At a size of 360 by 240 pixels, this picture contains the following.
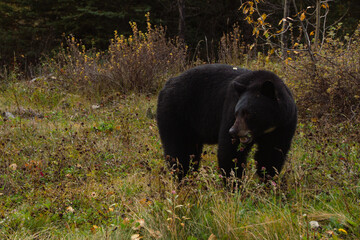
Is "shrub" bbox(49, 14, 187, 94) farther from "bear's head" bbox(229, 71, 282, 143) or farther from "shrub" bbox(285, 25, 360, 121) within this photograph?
"bear's head" bbox(229, 71, 282, 143)

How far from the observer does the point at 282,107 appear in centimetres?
329

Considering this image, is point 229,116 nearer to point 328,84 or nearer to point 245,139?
point 245,139

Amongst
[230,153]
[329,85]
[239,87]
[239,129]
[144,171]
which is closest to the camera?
[239,129]

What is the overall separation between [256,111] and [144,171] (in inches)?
76.8

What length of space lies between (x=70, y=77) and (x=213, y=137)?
20.2 feet

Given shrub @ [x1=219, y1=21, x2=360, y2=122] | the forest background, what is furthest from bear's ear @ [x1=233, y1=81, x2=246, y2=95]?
the forest background

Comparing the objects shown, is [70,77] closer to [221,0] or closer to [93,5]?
[93,5]

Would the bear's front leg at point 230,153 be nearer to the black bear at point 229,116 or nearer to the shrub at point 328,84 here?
the black bear at point 229,116

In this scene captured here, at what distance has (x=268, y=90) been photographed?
3248 mm

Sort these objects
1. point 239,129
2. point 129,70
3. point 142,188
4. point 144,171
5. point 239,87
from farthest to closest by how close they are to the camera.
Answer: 1. point 129,70
2. point 144,171
3. point 142,188
4. point 239,87
5. point 239,129

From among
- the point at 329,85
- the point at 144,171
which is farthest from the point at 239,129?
the point at 329,85

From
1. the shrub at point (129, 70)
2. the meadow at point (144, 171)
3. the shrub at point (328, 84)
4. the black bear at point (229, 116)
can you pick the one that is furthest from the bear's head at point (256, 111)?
the shrub at point (129, 70)

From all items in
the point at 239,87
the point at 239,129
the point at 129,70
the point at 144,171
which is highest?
the point at 239,87

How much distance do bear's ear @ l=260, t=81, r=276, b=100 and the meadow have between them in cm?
64
